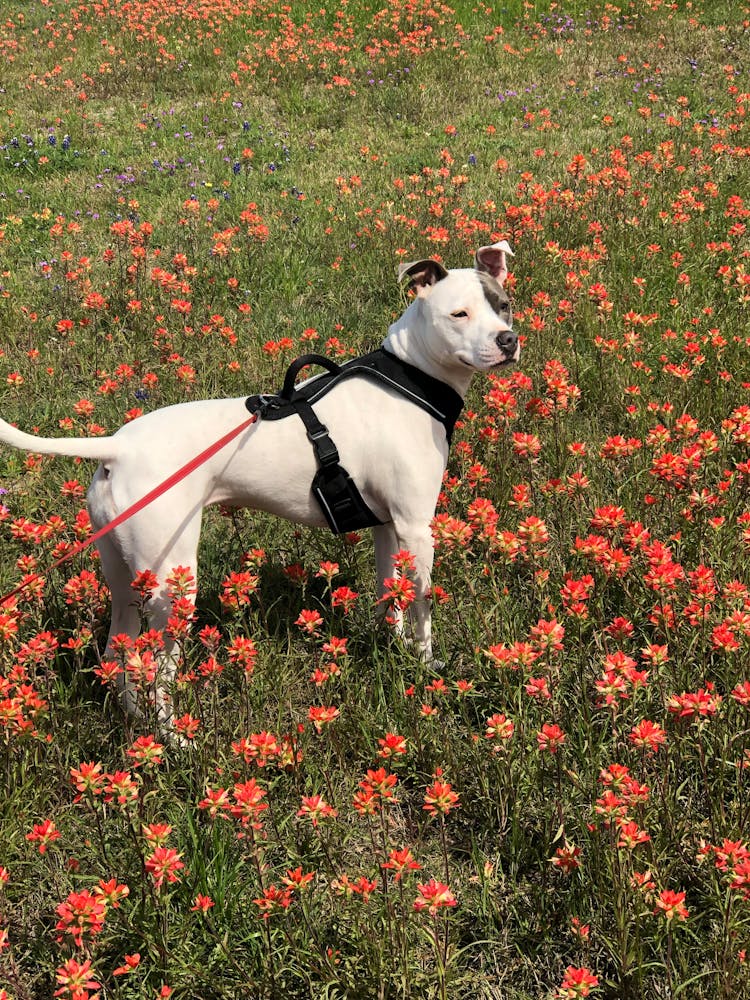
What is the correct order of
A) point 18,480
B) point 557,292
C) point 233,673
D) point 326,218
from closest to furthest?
point 233,673, point 18,480, point 557,292, point 326,218

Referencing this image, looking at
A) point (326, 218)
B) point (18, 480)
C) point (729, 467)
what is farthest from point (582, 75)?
point (18, 480)

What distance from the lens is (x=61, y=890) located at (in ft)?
8.84

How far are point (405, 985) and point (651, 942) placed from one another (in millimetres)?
810

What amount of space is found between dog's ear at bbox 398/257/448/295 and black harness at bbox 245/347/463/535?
385mm

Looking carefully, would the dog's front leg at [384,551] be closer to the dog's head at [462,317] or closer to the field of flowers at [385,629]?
the field of flowers at [385,629]

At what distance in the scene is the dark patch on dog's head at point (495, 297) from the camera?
379cm

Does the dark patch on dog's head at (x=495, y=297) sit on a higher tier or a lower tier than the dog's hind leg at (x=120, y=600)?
higher

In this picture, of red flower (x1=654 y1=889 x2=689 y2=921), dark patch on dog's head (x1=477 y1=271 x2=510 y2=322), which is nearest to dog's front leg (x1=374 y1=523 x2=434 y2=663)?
dark patch on dog's head (x1=477 y1=271 x2=510 y2=322)

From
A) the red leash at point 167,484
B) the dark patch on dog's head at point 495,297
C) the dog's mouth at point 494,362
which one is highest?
the dark patch on dog's head at point 495,297

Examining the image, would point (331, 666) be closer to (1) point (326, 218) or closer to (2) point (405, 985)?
(2) point (405, 985)

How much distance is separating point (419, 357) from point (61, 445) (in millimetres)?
1786

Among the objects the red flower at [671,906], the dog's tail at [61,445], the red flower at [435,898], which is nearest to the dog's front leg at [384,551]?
the dog's tail at [61,445]

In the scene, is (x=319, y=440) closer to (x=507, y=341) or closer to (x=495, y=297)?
(x=507, y=341)

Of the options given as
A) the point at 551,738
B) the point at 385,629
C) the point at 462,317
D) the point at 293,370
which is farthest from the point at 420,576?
the point at 551,738
